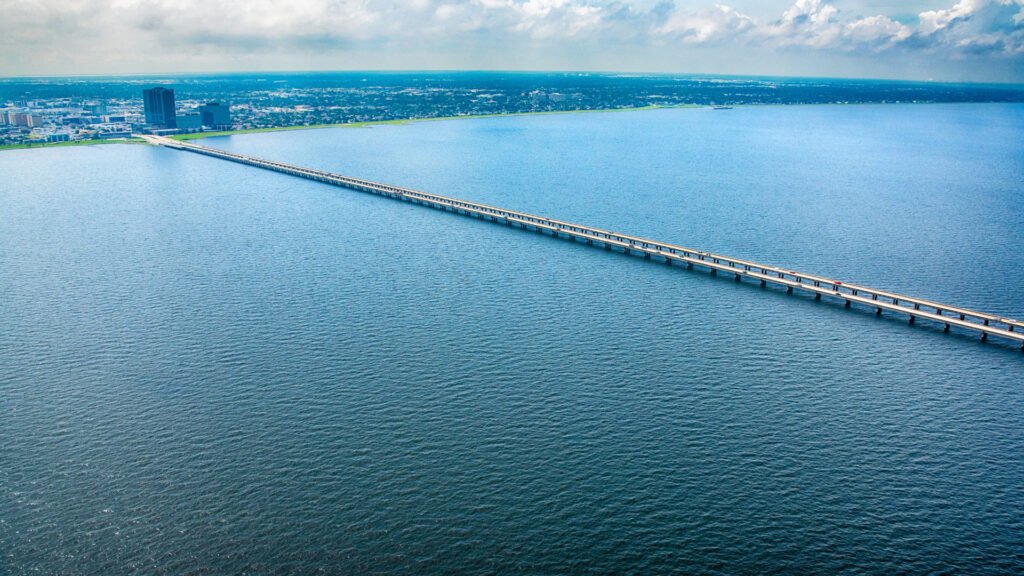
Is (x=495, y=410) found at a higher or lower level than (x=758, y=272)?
lower

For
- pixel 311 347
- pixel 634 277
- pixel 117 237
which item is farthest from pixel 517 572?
pixel 117 237

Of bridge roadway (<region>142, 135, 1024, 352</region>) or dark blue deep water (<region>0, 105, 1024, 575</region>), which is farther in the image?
bridge roadway (<region>142, 135, 1024, 352</region>)

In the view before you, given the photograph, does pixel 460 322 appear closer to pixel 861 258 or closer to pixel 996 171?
pixel 861 258

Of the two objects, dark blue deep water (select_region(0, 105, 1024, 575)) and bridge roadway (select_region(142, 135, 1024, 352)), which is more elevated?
bridge roadway (select_region(142, 135, 1024, 352))

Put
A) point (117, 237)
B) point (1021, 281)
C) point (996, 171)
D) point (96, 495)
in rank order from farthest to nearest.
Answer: point (996, 171) → point (117, 237) → point (1021, 281) → point (96, 495)
